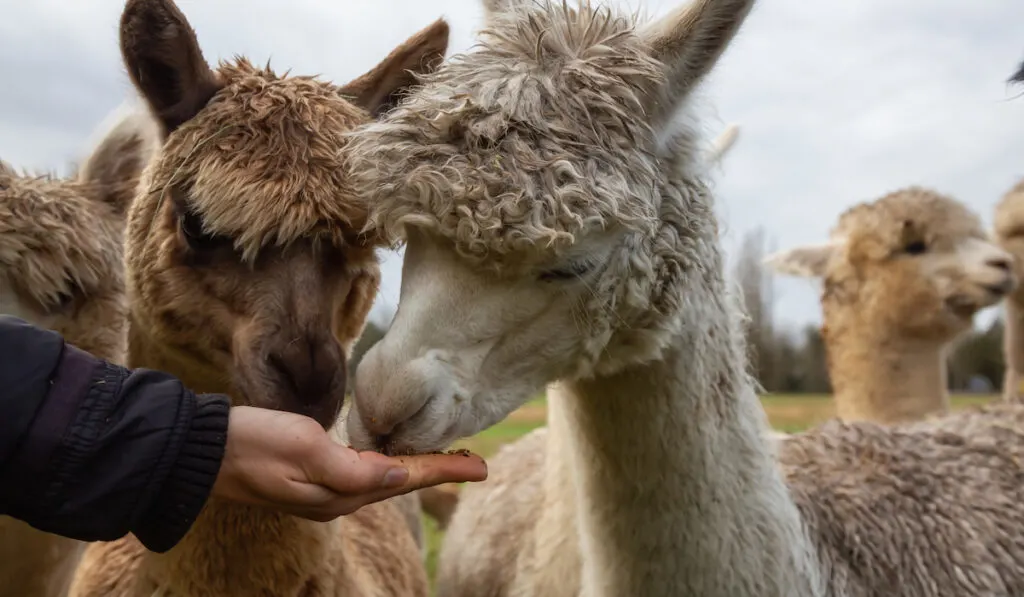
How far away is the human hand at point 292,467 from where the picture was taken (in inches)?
68.0

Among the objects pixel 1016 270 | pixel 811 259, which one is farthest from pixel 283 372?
pixel 1016 270

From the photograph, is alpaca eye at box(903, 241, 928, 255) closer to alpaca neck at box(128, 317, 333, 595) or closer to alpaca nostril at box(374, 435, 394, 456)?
alpaca neck at box(128, 317, 333, 595)

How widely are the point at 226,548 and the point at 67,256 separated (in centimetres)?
113

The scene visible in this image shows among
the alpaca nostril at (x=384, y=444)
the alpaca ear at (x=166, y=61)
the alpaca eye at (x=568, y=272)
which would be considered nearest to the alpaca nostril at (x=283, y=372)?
the alpaca nostril at (x=384, y=444)

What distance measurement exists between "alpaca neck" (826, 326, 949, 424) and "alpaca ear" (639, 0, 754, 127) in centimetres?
405

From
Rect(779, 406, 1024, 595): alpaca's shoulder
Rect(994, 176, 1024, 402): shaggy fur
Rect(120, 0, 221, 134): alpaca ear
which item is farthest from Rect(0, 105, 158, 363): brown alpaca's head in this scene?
Rect(994, 176, 1024, 402): shaggy fur

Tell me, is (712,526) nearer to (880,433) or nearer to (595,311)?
(595,311)

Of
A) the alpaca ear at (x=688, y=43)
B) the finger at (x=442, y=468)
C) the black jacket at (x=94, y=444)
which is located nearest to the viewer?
the black jacket at (x=94, y=444)

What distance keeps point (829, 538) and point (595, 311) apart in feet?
4.28

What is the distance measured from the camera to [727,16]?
2010 mm

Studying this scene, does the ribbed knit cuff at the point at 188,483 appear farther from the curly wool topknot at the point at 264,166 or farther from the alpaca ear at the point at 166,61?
the alpaca ear at the point at 166,61

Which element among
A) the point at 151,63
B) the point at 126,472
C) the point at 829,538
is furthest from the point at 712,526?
the point at 151,63

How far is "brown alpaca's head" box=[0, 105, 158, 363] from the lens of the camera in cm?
276

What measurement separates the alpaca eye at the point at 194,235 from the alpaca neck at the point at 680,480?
103 cm
